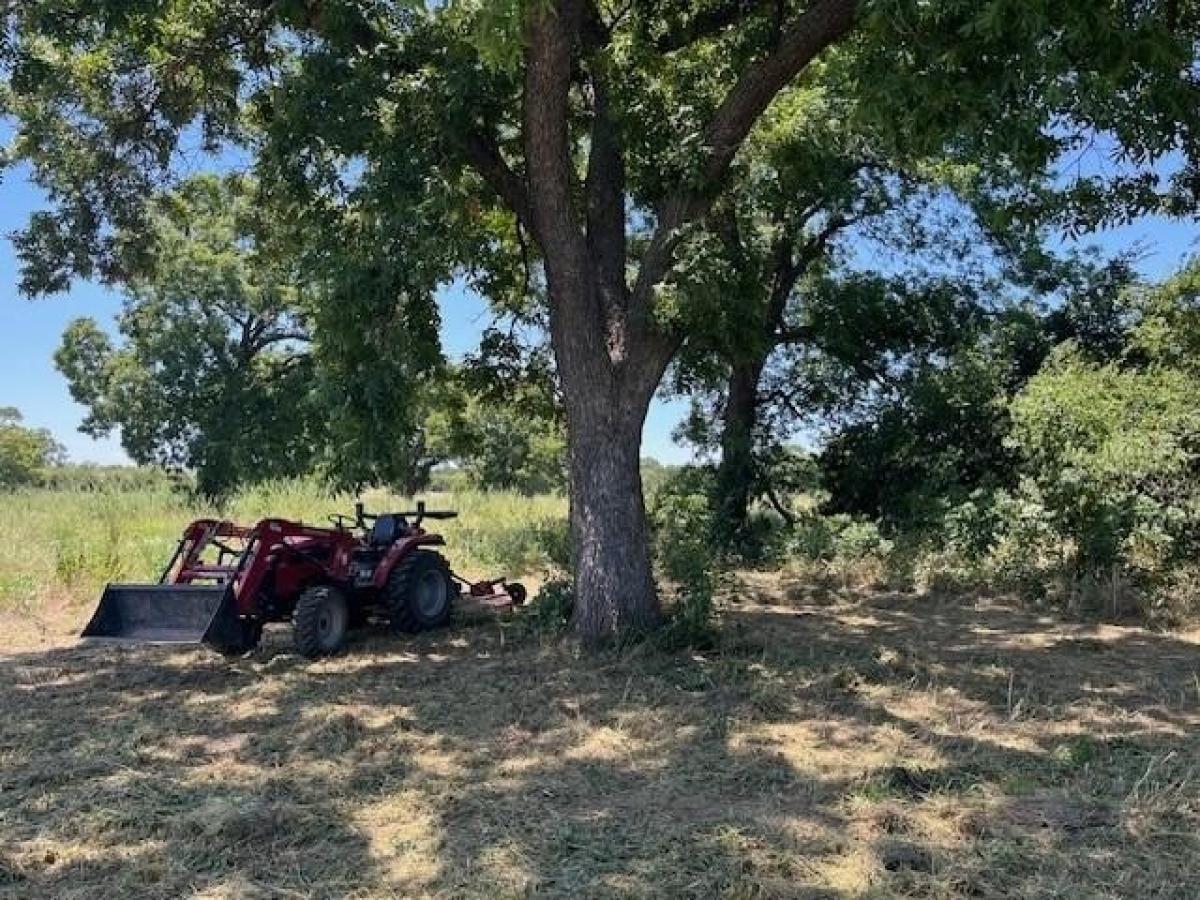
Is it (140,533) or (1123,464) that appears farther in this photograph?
(140,533)

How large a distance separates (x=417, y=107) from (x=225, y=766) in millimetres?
4721

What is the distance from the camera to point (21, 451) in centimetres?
8056

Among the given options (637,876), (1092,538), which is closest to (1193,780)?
(637,876)

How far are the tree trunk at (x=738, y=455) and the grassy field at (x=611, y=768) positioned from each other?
5.64 m

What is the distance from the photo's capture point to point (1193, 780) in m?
4.49

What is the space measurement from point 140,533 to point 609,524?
746cm

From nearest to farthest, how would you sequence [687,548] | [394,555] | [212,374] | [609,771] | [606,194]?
[609,771] → [606,194] → [394,555] → [687,548] → [212,374]

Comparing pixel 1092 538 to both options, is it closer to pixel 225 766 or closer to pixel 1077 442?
pixel 1077 442

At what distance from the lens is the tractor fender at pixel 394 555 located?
8.16 m

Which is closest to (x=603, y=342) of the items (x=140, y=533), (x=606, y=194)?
(x=606, y=194)

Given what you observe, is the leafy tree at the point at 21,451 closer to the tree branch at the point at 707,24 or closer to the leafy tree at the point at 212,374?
the leafy tree at the point at 212,374

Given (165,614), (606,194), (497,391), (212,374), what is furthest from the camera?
(212,374)

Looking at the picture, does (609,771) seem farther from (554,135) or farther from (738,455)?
(738,455)

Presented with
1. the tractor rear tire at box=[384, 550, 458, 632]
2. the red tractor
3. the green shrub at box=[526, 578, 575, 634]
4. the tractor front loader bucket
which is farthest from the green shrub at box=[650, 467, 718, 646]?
the tractor front loader bucket
